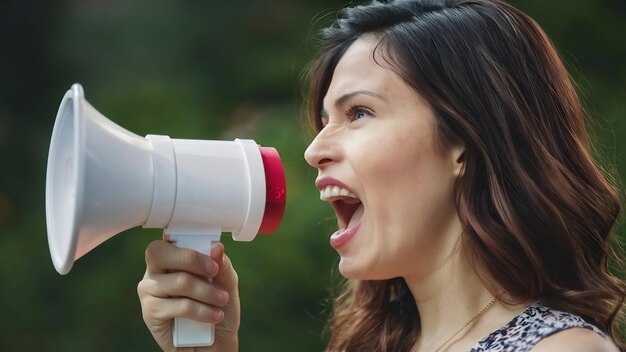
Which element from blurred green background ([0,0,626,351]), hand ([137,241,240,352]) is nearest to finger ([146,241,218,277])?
hand ([137,241,240,352])

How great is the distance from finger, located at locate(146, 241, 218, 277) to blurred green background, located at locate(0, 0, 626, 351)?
2040 mm

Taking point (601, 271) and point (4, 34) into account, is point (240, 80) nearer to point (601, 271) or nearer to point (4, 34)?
point (4, 34)

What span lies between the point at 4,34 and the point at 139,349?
5.66 feet

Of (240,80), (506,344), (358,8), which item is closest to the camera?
(506,344)

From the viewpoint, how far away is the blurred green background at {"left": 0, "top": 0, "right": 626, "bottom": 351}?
4.17 meters

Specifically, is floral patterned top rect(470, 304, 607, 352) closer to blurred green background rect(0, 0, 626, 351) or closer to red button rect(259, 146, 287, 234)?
red button rect(259, 146, 287, 234)

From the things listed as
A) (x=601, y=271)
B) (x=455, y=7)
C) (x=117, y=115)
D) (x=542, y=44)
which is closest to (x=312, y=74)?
(x=455, y=7)

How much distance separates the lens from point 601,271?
87.4 inches

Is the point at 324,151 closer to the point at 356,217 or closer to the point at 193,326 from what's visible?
the point at 356,217

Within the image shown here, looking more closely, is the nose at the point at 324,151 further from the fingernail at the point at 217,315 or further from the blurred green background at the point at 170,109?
the blurred green background at the point at 170,109

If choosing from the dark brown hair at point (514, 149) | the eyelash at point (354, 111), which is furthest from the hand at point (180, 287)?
the dark brown hair at point (514, 149)

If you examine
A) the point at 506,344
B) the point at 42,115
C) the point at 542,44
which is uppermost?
the point at 42,115

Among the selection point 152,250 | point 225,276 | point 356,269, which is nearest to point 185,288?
point 152,250

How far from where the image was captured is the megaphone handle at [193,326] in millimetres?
1975
